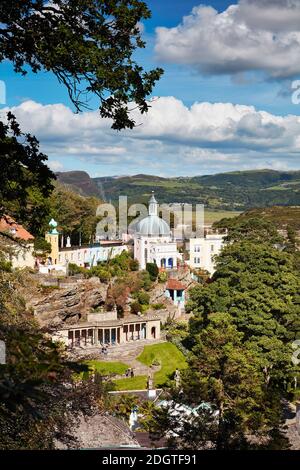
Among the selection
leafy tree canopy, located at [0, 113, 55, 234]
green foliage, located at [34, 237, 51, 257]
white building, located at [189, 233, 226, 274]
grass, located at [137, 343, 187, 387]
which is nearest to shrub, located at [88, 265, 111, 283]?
green foliage, located at [34, 237, 51, 257]

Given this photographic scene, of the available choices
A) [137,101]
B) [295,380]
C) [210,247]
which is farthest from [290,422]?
[210,247]

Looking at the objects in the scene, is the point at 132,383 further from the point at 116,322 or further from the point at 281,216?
the point at 281,216

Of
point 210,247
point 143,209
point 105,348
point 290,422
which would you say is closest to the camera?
point 290,422

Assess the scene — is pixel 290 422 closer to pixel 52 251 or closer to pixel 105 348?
pixel 105 348

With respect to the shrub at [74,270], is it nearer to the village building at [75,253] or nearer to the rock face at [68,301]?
the village building at [75,253]

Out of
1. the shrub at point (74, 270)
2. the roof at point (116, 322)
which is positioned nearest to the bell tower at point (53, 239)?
the shrub at point (74, 270)
